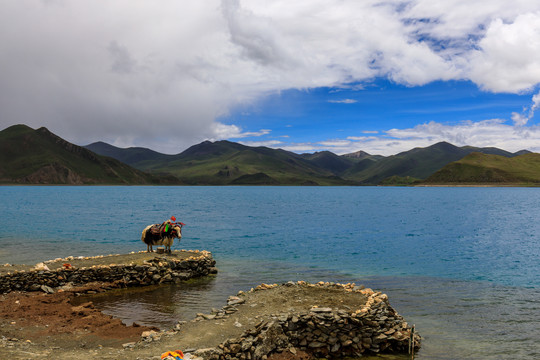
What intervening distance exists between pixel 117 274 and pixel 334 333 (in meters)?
16.3

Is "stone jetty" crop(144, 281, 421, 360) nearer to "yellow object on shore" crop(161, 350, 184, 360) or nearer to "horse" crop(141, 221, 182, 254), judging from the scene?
"yellow object on shore" crop(161, 350, 184, 360)

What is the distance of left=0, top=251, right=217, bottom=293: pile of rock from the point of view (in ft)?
72.0

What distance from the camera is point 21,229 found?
5684 centimetres

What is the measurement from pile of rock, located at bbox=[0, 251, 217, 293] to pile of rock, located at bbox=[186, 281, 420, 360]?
13.4 metres

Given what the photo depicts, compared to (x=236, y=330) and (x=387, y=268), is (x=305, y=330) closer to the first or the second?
(x=236, y=330)

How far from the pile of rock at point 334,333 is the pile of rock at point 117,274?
44.1ft

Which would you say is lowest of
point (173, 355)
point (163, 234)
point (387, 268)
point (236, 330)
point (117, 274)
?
point (387, 268)

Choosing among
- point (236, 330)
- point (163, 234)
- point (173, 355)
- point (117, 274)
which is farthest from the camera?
point (163, 234)

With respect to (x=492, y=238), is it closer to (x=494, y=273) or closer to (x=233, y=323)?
(x=494, y=273)

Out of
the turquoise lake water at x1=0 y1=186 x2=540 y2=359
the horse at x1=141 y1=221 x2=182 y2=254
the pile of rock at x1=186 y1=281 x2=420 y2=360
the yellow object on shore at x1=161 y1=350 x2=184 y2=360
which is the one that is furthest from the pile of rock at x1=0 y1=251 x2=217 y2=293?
the yellow object on shore at x1=161 y1=350 x2=184 y2=360

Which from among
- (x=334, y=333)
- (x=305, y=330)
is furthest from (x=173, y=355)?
(x=334, y=333)

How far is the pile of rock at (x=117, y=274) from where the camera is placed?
22.0m

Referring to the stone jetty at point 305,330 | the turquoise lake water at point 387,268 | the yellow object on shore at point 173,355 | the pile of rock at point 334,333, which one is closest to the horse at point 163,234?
the turquoise lake water at point 387,268

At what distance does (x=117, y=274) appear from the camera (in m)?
24.7
